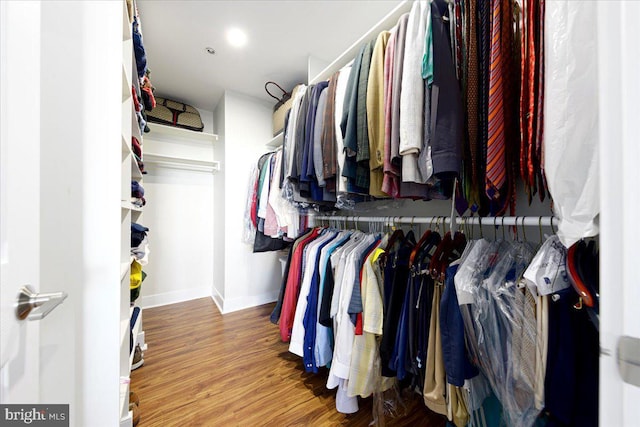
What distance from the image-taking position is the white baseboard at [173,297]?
243 centimetres

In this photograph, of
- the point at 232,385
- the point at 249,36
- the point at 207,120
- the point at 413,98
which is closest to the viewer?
the point at 413,98

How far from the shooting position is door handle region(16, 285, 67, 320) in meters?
0.38

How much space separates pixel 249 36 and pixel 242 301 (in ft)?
7.93

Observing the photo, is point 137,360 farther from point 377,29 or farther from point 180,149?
point 377,29

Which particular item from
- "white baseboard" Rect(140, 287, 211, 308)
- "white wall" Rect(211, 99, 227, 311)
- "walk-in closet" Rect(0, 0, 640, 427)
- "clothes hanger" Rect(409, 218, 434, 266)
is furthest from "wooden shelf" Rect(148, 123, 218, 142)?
"clothes hanger" Rect(409, 218, 434, 266)

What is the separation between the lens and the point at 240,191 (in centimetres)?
244

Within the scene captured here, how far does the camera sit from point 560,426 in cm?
55

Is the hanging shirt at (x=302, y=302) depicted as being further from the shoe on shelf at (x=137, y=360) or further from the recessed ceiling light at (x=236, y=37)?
the recessed ceiling light at (x=236, y=37)

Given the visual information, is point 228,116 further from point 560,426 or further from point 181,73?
point 560,426

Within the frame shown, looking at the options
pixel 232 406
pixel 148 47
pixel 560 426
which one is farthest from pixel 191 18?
pixel 560 426

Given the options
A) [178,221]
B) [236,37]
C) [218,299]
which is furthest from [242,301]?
[236,37]

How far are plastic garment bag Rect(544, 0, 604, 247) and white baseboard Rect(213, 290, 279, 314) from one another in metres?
2.52

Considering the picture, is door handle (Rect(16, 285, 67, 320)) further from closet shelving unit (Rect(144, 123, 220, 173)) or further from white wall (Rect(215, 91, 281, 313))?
closet shelving unit (Rect(144, 123, 220, 173))

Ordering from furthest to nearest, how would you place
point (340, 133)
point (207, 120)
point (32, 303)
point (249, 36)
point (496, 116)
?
1. point (207, 120)
2. point (249, 36)
3. point (340, 133)
4. point (496, 116)
5. point (32, 303)
